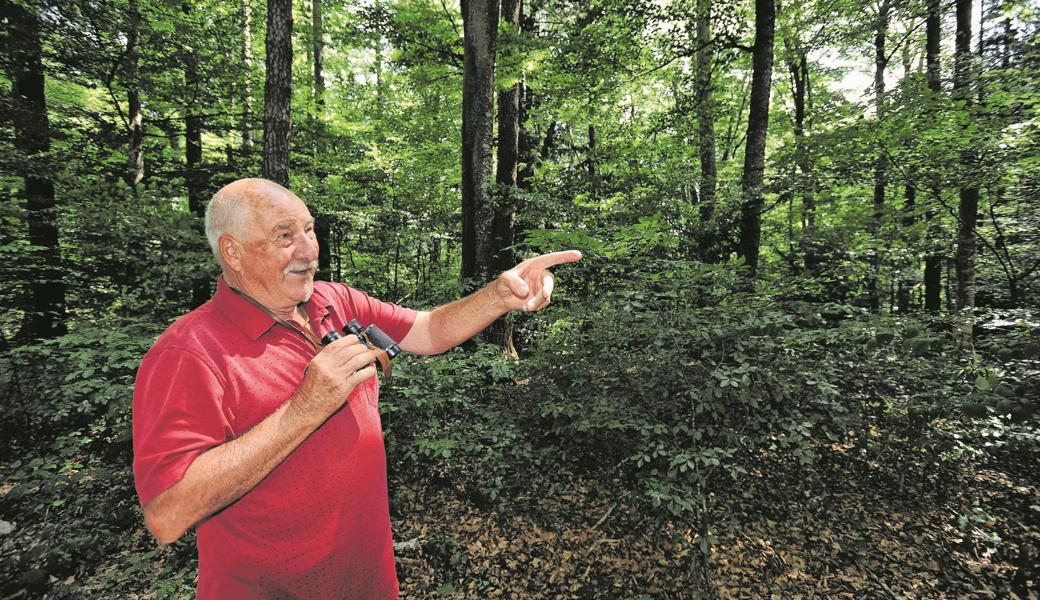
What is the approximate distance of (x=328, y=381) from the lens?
1.14 m

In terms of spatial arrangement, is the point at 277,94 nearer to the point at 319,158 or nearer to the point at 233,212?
the point at 319,158

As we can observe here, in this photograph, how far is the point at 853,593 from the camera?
3244mm

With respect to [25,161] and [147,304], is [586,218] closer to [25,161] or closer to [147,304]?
[147,304]

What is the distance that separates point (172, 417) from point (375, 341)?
55 centimetres

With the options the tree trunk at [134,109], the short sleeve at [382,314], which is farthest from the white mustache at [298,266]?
the tree trunk at [134,109]

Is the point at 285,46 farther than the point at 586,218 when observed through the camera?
No

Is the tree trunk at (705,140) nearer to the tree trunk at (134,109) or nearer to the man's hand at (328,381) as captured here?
the man's hand at (328,381)

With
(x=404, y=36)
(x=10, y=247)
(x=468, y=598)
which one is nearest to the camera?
(x=468, y=598)

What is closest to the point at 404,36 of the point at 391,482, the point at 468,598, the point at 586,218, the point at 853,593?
the point at 586,218

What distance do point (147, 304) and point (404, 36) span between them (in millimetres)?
6908

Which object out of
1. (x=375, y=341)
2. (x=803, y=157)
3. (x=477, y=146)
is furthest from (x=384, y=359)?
(x=803, y=157)

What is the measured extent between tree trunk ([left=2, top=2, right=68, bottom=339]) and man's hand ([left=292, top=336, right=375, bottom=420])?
25.9ft

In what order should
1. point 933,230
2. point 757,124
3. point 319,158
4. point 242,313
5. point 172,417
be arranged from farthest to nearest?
point 319,158 → point 933,230 → point 757,124 → point 242,313 → point 172,417

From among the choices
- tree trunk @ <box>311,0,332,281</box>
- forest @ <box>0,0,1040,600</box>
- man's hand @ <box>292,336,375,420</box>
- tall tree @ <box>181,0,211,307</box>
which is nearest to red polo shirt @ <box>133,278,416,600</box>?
man's hand @ <box>292,336,375,420</box>
